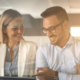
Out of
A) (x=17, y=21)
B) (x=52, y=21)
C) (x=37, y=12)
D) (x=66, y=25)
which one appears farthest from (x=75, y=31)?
(x=17, y=21)

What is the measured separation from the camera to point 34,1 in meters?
1.15

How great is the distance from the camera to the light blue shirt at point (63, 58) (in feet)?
3.34

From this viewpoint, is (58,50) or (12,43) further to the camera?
(12,43)

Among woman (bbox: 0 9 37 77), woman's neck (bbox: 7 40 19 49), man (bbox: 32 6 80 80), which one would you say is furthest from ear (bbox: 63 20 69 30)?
woman's neck (bbox: 7 40 19 49)

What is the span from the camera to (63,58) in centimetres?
104

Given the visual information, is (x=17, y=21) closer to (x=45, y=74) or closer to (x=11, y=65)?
(x=11, y=65)

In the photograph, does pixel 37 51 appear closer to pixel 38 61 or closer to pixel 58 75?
pixel 38 61

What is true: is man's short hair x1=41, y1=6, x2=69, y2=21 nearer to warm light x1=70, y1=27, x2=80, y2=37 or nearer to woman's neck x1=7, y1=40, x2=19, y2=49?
warm light x1=70, y1=27, x2=80, y2=37

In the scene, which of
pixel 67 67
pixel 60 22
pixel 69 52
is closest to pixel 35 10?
pixel 60 22

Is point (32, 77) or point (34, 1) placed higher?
point (34, 1)

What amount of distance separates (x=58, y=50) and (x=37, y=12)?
413 mm

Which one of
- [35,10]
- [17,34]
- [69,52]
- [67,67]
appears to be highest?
[35,10]

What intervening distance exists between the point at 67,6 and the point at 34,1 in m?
0.33

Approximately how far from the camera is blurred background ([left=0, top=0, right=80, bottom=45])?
1035mm
